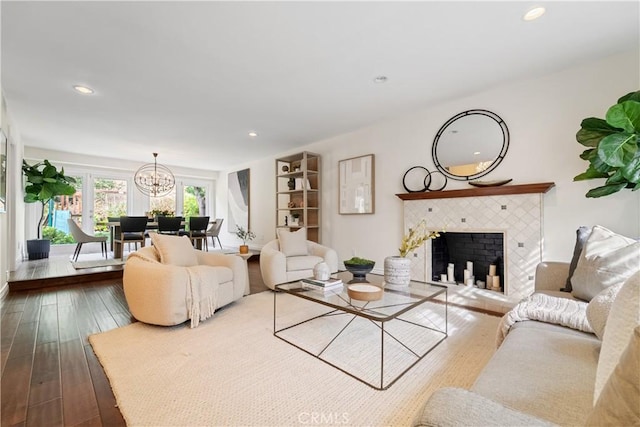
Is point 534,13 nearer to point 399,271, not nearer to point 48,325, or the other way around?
point 399,271

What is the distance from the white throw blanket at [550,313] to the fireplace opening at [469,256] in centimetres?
183

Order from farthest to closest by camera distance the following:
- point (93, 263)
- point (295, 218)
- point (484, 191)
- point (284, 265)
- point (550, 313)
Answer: point (295, 218) → point (93, 263) → point (284, 265) → point (484, 191) → point (550, 313)

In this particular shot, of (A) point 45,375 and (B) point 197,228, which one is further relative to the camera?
(B) point 197,228

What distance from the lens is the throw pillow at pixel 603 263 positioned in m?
1.47

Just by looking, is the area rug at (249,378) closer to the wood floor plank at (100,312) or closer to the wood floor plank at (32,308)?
the wood floor plank at (100,312)

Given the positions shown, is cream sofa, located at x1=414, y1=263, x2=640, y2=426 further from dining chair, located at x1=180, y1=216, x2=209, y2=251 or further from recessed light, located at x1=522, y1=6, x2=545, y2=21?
dining chair, located at x1=180, y1=216, x2=209, y2=251

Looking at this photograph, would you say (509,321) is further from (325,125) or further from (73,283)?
(73,283)

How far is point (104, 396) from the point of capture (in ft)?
4.97

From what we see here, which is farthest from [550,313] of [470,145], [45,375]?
[45,375]

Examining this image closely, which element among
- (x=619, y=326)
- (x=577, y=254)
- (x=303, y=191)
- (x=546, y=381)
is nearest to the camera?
(x=619, y=326)

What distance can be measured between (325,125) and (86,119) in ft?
11.6

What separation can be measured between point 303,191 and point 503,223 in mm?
3250

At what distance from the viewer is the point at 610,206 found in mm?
2549

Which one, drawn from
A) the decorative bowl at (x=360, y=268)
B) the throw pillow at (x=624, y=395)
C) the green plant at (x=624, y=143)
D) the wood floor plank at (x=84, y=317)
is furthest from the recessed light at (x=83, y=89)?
the green plant at (x=624, y=143)
